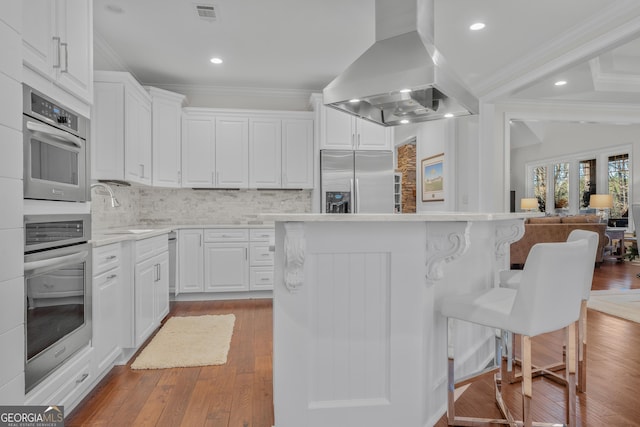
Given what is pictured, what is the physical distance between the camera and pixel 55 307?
1771mm

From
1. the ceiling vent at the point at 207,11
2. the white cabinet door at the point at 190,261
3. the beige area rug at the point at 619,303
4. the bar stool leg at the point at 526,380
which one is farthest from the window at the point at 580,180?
the ceiling vent at the point at 207,11

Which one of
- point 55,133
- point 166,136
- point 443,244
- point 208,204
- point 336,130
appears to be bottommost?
point 443,244

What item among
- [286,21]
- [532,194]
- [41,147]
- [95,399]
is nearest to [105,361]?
[95,399]

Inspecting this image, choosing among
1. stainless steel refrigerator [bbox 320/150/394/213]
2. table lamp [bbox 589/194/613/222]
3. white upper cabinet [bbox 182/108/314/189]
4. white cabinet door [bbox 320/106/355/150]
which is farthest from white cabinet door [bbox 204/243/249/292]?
table lamp [bbox 589/194/613/222]

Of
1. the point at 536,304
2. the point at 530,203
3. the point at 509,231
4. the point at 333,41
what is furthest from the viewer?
the point at 530,203

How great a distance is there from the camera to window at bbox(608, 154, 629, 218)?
27.0ft

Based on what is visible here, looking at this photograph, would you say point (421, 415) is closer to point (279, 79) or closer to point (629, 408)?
point (629, 408)

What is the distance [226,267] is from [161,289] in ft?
3.36

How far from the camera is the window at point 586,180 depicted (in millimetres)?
9039

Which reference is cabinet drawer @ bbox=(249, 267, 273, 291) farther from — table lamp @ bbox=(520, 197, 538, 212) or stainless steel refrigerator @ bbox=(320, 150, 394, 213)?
table lamp @ bbox=(520, 197, 538, 212)

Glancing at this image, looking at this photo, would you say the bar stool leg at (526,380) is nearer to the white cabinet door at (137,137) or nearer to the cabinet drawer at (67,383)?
the cabinet drawer at (67,383)

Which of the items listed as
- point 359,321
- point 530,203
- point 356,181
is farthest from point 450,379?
point 530,203

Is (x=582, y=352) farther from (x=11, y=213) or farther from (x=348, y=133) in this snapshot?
(x=348, y=133)

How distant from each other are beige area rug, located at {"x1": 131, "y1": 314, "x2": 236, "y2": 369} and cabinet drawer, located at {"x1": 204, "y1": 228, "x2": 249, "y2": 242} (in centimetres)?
99
